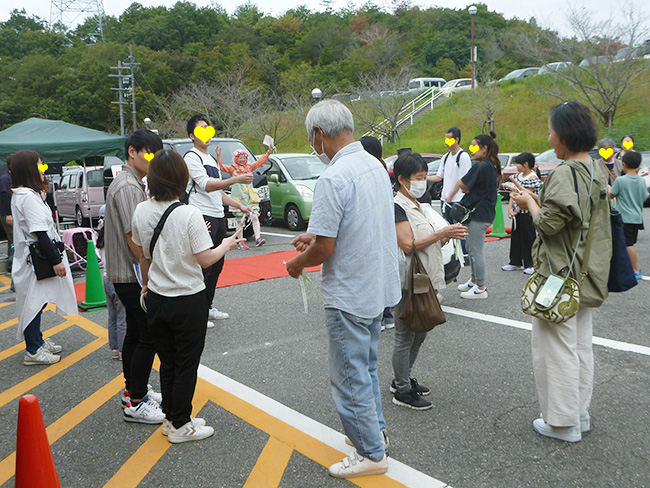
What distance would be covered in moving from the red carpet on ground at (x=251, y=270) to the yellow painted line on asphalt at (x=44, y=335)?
3.07 ft

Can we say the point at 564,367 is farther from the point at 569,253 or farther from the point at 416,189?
the point at 416,189

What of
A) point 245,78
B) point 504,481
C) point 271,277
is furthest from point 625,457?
point 245,78

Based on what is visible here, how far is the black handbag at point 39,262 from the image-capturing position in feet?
14.0

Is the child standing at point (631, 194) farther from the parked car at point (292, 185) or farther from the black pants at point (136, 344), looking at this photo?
the parked car at point (292, 185)

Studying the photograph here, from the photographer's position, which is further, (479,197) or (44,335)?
(479,197)

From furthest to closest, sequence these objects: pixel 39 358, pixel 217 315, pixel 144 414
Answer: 1. pixel 217 315
2. pixel 39 358
3. pixel 144 414

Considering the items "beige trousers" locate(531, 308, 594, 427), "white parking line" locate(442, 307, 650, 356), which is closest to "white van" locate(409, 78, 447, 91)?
"white parking line" locate(442, 307, 650, 356)

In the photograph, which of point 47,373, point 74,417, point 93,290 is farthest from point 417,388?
point 93,290

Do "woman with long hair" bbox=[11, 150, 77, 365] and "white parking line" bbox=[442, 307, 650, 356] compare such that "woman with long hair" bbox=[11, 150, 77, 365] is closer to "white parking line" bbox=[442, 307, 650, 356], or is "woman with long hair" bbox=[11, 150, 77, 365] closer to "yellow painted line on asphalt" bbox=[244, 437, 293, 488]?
"yellow painted line on asphalt" bbox=[244, 437, 293, 488]

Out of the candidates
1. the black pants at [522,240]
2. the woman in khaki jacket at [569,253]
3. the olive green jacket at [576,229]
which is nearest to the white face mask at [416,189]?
the woman in khaki jacket at [569,253]

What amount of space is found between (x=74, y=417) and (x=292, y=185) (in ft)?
28.6

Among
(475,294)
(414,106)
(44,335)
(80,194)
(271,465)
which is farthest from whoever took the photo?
(414,106)

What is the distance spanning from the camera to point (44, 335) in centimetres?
528

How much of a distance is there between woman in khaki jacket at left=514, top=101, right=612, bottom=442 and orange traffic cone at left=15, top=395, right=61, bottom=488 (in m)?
2.51
